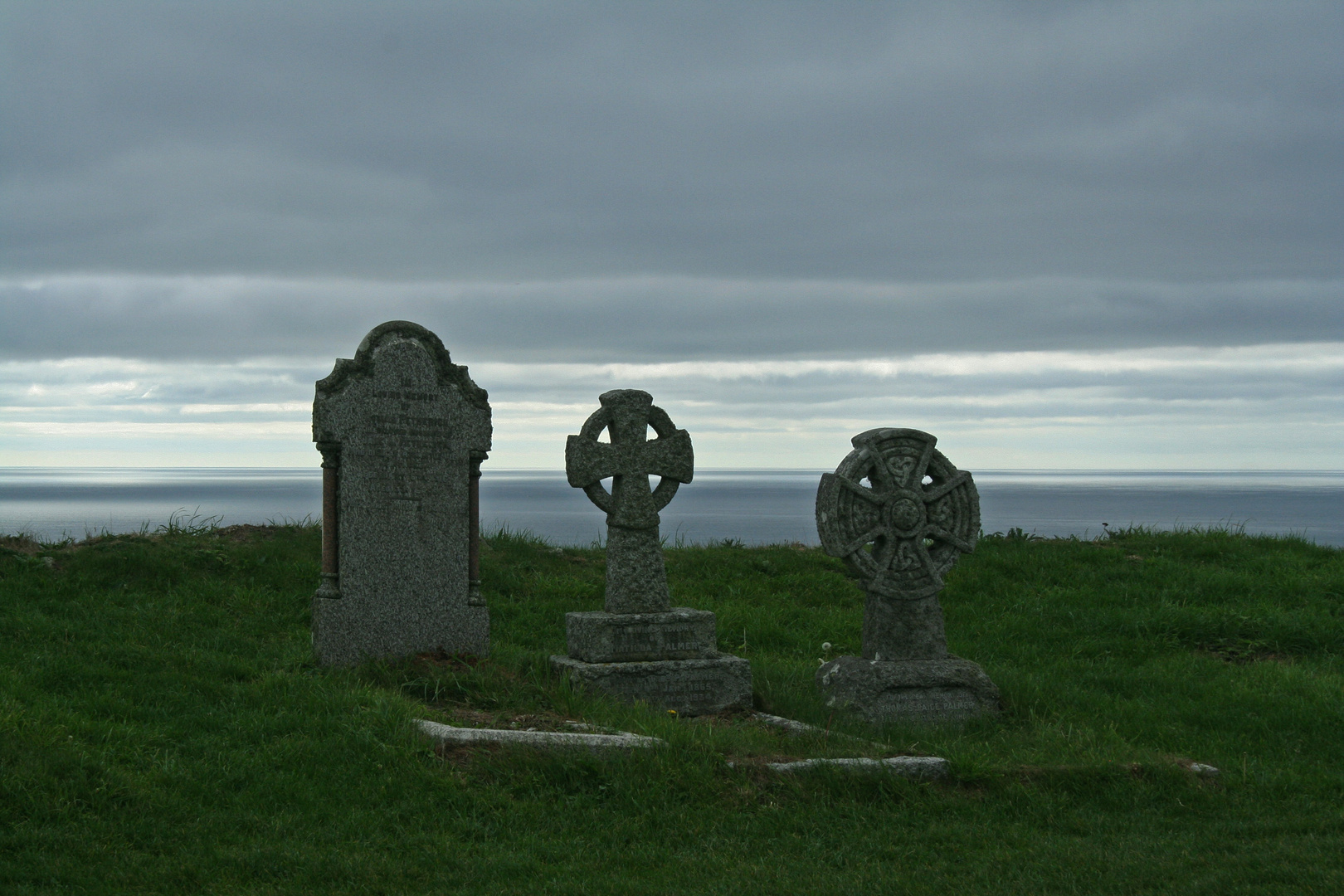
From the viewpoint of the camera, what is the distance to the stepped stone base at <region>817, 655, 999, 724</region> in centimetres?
884

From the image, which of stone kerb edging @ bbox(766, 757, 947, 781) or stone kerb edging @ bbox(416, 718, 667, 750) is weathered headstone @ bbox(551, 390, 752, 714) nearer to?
stone kerb edging @ bbox(416, 718, 667, 750)

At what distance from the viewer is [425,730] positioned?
7.03m

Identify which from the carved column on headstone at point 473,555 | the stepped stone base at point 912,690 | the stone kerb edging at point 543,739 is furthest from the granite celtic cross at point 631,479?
the stone kerb edging at point 543,739

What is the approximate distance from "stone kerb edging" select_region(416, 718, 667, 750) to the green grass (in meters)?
0.10

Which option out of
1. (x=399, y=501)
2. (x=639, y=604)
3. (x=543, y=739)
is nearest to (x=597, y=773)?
(x=543, y=739)

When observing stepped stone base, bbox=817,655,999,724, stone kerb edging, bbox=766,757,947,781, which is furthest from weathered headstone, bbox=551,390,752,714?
stone kerb edging, bbox=766,757,947,781

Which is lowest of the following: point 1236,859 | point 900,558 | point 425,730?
point 1236,859

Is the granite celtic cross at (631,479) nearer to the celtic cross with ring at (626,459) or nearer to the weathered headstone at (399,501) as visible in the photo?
the celtic cross with ring at (626,459)

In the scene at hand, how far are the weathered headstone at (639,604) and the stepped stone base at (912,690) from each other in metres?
0.90

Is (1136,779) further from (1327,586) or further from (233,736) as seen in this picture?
(1327,586)

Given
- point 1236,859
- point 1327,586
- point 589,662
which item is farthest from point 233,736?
point 1327,586

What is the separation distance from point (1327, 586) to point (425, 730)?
36.1ft

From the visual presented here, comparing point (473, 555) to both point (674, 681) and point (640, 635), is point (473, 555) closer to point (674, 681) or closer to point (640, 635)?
point (640, 635)

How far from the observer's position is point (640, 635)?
9289 mm
